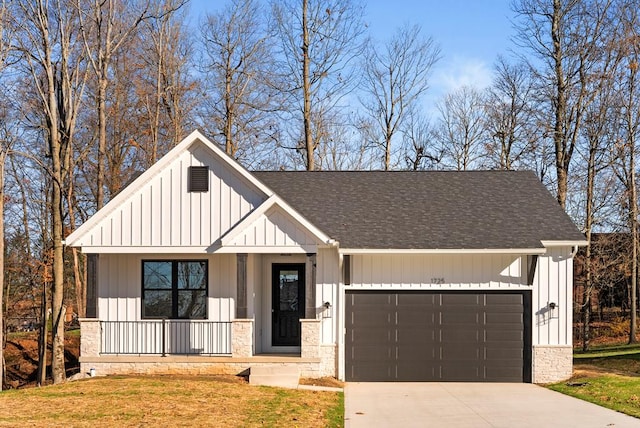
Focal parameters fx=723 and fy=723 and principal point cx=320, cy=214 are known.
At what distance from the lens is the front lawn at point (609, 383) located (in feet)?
45.4

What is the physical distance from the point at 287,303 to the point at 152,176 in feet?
15.2

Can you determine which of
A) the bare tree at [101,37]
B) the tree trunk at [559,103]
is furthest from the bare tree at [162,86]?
the tree trunk at [559,103]

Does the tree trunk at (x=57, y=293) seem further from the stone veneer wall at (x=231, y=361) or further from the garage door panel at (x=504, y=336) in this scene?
the garage door panel at (x=504, y=336)

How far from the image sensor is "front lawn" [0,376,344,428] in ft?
36.8

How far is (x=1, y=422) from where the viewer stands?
1098cm

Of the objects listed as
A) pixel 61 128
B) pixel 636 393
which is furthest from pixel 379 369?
pixel 61 128

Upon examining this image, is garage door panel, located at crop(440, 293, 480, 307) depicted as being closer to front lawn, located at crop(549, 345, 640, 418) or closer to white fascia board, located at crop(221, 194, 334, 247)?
front lawn, located at crop(549, 345, 640, 418)

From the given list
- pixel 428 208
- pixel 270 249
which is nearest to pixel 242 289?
pixel 270 249

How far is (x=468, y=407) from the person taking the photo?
13.7 m

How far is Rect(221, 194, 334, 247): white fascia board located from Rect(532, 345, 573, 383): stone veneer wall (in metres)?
5.72

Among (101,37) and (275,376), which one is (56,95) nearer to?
(101,37)

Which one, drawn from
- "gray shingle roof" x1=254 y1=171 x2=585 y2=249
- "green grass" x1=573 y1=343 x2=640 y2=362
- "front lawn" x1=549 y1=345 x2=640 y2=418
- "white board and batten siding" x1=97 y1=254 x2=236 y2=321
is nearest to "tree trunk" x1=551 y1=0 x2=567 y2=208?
"green grass" x1=573 y1=343 x2=640 y2=362

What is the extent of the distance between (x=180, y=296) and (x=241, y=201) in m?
2.93

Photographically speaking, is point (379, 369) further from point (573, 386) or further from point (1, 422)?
point (1, 422)
